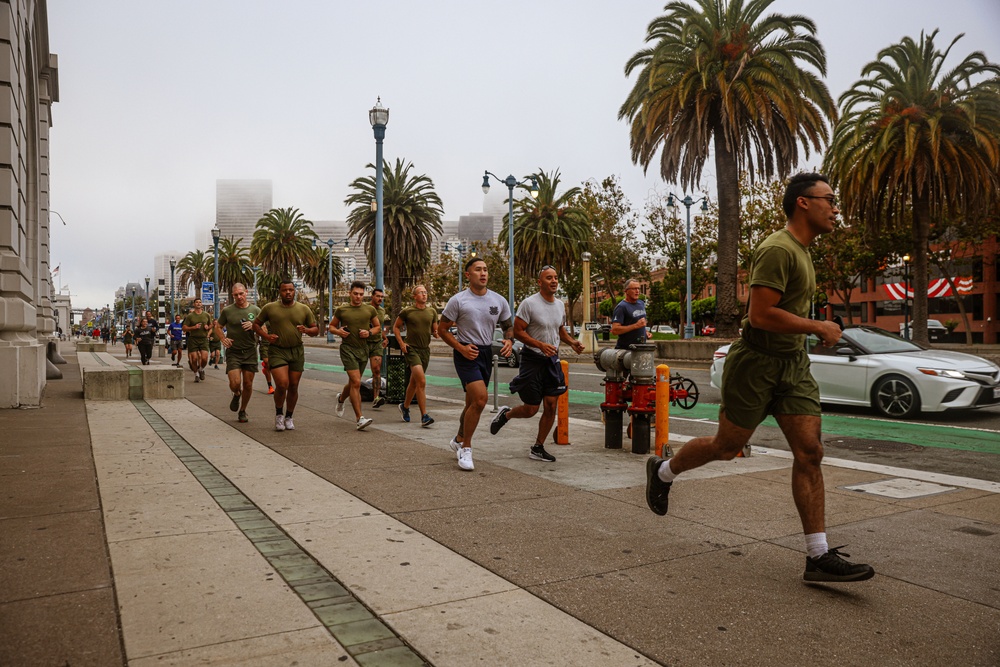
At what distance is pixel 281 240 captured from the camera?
234 feet

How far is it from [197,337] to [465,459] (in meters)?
14.3

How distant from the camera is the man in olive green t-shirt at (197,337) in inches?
746

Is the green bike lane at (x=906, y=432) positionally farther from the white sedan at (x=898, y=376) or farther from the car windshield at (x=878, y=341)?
the car windshield at (x=878, y=341)

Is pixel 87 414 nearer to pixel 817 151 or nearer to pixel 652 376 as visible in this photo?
pixel 652 376

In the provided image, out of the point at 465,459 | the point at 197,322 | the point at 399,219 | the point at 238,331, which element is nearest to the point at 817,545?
the point at 465,459

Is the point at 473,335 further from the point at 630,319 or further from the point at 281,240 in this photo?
the point at 281,240

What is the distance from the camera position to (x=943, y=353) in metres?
11.7

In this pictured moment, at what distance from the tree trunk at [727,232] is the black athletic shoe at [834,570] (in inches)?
924

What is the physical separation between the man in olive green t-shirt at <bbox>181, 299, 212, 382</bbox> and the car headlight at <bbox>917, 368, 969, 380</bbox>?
15045mm

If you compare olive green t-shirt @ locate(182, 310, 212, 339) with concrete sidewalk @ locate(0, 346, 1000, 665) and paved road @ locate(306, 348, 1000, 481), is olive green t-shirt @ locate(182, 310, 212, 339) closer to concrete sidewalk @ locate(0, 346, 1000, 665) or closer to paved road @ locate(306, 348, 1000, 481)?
paved road @ locate(306, 348, 1000, 481)

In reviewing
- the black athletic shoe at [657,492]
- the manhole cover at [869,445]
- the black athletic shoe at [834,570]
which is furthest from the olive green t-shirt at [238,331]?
the black athletic shoe at [834,570]

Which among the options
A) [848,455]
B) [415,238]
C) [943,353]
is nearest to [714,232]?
[415,238]

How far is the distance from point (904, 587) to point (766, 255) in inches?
67.1

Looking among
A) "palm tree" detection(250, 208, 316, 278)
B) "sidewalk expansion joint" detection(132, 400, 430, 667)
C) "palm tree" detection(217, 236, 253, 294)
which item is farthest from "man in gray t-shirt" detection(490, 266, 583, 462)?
"palm tree" detection(217, 236, 253, 294)
